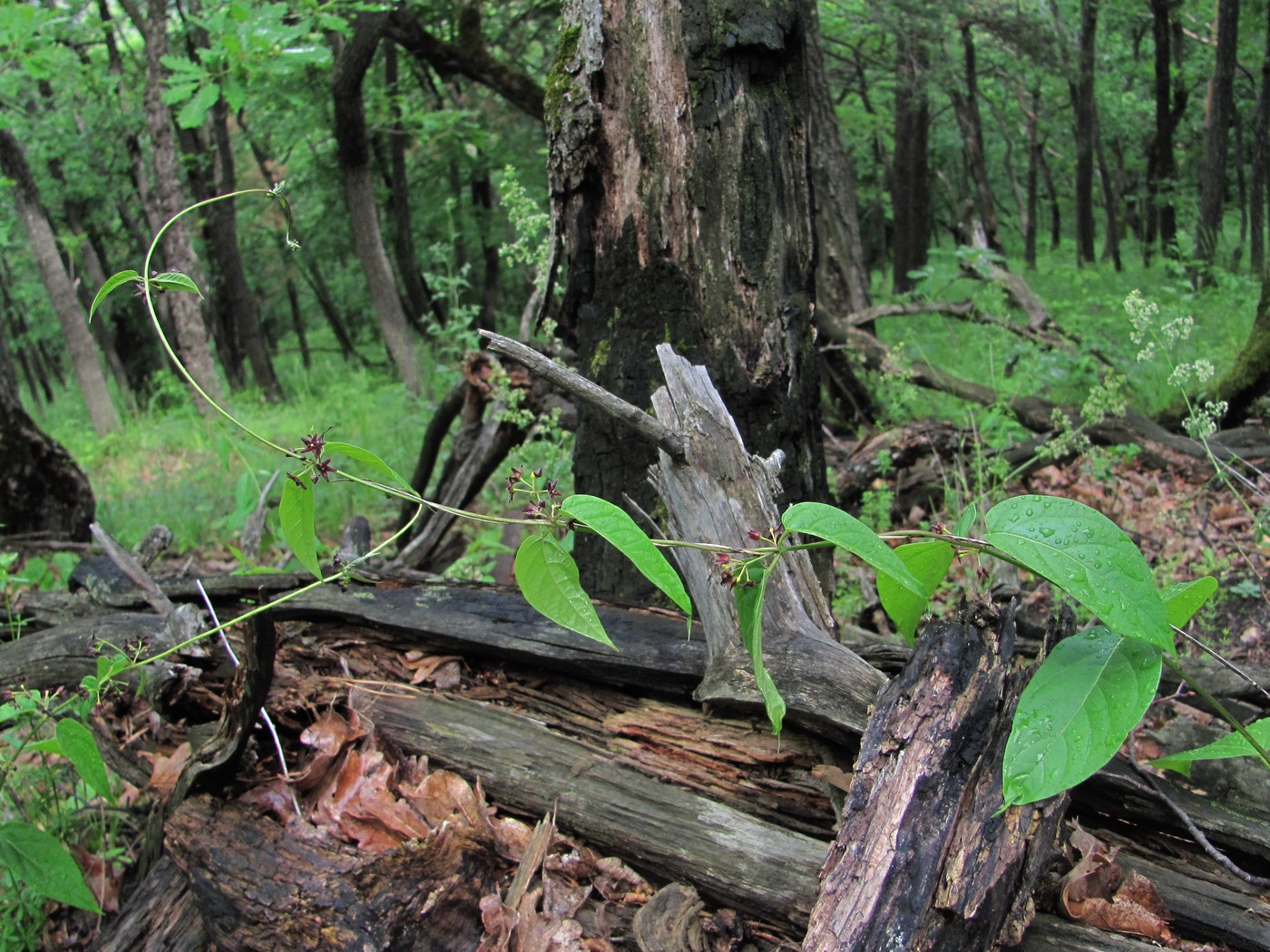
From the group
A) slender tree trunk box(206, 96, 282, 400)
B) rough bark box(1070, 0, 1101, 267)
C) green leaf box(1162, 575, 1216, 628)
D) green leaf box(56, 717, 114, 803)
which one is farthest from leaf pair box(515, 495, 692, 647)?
slender tree trunk box(206, 96, 282, 400)

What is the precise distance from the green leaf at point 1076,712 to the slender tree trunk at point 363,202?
332 inches

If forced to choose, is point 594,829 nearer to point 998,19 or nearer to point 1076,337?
point 1076,337

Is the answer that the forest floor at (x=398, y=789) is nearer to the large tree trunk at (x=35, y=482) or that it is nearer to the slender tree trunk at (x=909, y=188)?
the large tree trunk at (x=35, y=482)

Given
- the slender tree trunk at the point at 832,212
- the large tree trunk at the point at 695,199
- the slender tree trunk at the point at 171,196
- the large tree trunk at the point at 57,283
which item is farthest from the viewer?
the large tree trunk at the point at 57,283

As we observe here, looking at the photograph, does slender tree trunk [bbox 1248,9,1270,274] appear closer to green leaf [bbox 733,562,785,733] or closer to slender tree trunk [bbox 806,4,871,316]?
slender tree trunk [bbox 806,4,871,316]

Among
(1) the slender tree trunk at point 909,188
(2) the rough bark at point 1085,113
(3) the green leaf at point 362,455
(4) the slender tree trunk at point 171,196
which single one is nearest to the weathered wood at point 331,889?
(3) the green leaf at point 362,455

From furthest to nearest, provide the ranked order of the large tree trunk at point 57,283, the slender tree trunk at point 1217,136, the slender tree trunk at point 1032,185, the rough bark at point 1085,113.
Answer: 1. the slender tree trunk at point 1032,185
2. the rough bark at point 1085,113
3. the slender tree trunk at point 1217,136
4. the large tree trunk at point 57,283

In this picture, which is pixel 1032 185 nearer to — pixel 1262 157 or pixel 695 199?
pixel 1262 157

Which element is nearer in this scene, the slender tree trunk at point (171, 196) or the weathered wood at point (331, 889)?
the weathered wood at point (331, 889)

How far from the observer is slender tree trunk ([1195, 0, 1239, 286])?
11.3 m

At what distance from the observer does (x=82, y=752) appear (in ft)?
6.07

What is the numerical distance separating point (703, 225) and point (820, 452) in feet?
2.72

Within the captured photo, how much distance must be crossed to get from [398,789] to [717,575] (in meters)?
0.95

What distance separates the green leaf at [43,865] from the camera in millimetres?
1875
